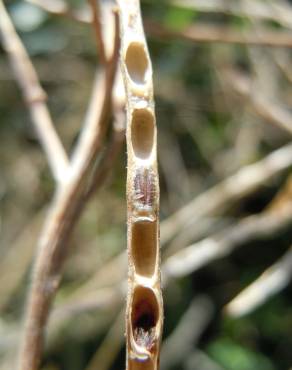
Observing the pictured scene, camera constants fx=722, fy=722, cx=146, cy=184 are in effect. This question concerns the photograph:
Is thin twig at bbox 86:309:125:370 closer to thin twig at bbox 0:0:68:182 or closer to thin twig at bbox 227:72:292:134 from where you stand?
thin twig at bbox 227:72:292:134

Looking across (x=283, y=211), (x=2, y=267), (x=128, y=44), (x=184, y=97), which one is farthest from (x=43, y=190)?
(x=128, y=44)

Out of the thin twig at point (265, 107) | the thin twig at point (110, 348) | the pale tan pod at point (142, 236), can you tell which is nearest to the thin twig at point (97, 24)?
the pale tan pod at point (142, 236)

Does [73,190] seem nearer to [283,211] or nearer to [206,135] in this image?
[283,211]

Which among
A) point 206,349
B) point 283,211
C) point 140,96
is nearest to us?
point 140,96

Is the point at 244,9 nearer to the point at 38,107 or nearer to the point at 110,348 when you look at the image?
the point at 38,107

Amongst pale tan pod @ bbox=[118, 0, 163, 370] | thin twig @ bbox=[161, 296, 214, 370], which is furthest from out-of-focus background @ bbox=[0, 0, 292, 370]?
pale tan pod @ bbox=[118, 0, 163, 370]

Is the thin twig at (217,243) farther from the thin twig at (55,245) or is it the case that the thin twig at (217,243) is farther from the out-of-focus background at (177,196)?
the thin twig at (55,245)
